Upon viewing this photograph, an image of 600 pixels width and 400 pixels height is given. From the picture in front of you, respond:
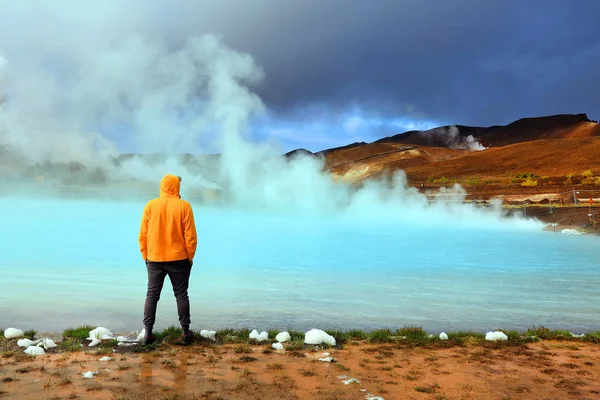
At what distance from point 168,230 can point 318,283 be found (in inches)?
241

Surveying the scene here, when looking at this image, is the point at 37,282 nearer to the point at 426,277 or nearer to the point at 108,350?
the point at 108,350

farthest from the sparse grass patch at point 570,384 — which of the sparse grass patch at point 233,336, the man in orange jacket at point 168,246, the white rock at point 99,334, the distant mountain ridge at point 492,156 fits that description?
the distant mountain ridge at point 492,156

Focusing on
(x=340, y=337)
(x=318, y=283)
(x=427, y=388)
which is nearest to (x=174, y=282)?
(x=340, y=337)

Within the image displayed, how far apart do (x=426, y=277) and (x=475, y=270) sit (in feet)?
7.18

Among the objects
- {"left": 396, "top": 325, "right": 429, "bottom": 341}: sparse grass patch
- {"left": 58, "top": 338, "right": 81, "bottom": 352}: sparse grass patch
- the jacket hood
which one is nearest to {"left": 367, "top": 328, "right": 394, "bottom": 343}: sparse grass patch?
{"left": 396, "top": 325, "right": 429, "bottom": 341}: sparse grass patch

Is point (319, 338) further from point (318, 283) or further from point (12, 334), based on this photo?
point (318, 283)

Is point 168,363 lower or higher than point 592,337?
higher

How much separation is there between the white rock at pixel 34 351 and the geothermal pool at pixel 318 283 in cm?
158

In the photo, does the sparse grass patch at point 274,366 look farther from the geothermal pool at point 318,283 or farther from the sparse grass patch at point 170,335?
the geothermal pool at point 318,283

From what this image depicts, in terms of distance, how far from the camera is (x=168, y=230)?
17.3 ft

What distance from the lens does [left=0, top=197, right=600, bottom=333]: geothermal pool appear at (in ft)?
23.9

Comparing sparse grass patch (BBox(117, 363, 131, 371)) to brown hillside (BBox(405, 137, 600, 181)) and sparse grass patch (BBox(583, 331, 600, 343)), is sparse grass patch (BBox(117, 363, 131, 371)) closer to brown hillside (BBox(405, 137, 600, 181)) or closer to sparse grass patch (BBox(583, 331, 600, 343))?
sparse grass patch (BBox(583, 331, 600, 343))

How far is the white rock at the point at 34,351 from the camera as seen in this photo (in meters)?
4.77

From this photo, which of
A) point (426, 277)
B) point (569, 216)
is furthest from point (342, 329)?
point (569, 216)
